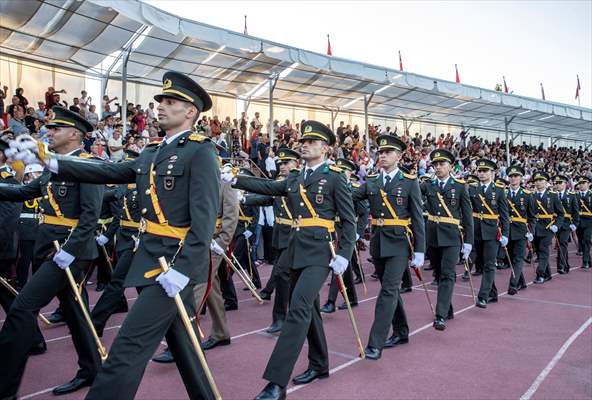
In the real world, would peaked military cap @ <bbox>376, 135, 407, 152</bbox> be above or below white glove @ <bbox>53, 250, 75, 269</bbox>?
above

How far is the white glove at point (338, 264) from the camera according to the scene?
4.58 m

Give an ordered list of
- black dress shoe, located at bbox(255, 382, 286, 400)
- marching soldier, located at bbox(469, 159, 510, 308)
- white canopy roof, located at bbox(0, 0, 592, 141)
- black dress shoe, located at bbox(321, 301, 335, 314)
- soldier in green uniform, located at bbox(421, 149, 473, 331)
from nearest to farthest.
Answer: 1. black dress shoe, located at bbox(255, 382, 286, 400)
2. soldier in green uniform, located at bbox(421, 149, 473, 331)
3. black dress shoe, located at bbox(321, 301, 335, 314)
4. marching soldier, located at bbox(469, 159, 510, 308)
5. white canopy roof, located at bbox(0, 0, 592, 141)

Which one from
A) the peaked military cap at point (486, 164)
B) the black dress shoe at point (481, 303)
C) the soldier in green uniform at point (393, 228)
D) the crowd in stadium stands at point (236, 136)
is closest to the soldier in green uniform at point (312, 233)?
the soldier in green uniform at point (393, 228)

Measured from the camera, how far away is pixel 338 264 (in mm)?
4602

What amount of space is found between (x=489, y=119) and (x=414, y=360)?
2246cm

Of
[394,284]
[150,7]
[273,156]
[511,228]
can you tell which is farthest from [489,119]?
[394,284]

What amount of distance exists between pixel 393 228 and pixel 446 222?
1672mm

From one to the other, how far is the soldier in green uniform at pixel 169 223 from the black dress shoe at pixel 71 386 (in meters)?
1.65

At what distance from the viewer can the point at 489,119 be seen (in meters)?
25.2

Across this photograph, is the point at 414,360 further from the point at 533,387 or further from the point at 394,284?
the point at 533,387

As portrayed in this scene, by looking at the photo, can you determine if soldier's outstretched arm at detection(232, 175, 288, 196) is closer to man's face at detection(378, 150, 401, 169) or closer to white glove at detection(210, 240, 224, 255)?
white glove at detection(210, 240, 224, 255)

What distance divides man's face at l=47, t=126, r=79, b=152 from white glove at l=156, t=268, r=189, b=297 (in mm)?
2298

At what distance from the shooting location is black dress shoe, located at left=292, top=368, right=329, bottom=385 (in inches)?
176

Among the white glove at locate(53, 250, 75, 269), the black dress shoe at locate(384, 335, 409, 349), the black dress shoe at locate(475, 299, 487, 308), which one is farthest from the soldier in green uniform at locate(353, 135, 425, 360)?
the white glove at locate(53, 250, 75, 269)
